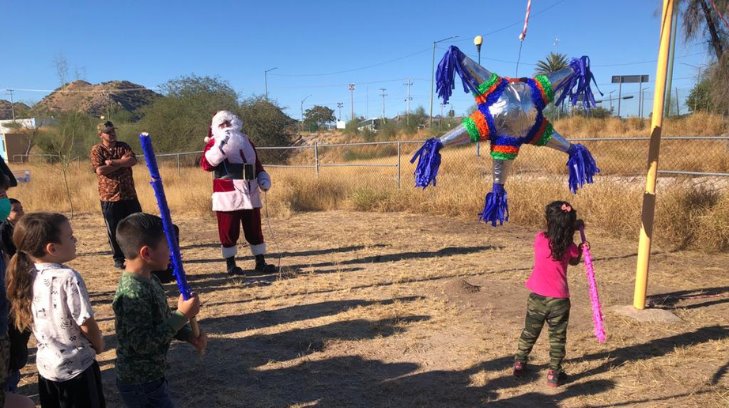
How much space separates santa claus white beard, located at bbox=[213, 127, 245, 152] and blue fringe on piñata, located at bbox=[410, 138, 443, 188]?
8.69 ft

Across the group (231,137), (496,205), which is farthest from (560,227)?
(231,137)

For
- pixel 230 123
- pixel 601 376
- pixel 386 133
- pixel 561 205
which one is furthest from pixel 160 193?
pixel 386 133

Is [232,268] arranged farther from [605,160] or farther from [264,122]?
[264,122]

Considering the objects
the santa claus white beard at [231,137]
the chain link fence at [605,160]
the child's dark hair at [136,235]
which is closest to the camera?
the child's dark hair at [136,235]

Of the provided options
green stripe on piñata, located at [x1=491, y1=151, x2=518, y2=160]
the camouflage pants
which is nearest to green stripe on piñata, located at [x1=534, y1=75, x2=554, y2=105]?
green stripe on piñata, located at [x1=491, y1=151, x2=518, y2=160]

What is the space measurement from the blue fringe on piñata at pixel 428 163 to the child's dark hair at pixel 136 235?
2.26m

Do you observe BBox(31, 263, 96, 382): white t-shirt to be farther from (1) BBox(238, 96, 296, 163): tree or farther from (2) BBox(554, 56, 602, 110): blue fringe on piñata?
(1) BBox(238, 96, 296, 163): tree

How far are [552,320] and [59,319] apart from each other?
111 inches

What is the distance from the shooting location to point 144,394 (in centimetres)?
208

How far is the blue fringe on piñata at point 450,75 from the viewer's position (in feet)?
12.2

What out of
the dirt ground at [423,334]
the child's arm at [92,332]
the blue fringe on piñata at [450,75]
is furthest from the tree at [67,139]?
the child's arm at [92,332]

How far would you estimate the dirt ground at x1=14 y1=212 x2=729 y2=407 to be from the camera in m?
3.18

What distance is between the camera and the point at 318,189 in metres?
12.1

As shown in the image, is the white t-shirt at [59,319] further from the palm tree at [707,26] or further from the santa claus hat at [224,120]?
the palm tree at [707,26]
